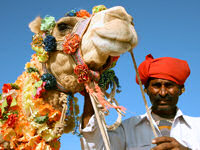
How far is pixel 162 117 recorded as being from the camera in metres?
2.79

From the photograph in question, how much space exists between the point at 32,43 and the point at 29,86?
362 millimetres

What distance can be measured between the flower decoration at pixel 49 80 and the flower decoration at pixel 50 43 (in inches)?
8.2

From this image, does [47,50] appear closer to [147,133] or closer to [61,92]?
[61,92]

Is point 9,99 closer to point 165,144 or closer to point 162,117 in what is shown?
point 165,144

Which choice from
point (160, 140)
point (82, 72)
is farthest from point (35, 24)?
point (160, 140)

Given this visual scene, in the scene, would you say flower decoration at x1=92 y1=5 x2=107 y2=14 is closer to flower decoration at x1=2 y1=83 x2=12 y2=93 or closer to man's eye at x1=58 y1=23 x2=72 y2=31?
man's eye at x1=58 y1=23 x2=72 y2=31

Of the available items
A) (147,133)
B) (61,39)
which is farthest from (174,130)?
(61,39)

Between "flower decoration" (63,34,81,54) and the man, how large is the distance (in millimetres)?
952

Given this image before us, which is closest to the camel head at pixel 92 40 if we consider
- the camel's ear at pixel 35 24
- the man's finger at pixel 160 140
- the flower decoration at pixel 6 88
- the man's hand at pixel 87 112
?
the camel's ear at pixel 35 24

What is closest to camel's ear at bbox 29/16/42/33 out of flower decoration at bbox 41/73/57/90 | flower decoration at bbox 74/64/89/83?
flower decoration at bbox 41/73/57/90

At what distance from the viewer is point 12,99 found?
2.11 meters

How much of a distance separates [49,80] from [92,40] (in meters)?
0.47

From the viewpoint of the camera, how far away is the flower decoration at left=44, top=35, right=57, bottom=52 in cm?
199

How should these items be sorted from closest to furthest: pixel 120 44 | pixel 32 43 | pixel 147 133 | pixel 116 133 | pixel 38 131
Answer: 1. pixel 120 44
2. pixel 38 131
3. pixel 32 43
4. pixel 116 133
5. pixel 147 133
